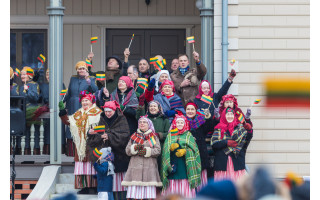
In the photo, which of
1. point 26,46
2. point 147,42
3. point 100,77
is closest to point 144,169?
point 100,77

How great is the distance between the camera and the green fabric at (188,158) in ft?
30.1

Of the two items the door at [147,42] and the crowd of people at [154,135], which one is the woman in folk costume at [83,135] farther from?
the door at [147,42]

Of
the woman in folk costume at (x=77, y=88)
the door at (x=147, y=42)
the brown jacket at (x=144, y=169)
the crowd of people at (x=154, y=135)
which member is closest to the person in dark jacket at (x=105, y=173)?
the crowd of people at (x=154, y=135)

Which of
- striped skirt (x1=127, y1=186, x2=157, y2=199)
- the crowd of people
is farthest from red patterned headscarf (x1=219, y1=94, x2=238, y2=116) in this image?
striped skirt (x1=127, y1=186, x2=157, y2=199)

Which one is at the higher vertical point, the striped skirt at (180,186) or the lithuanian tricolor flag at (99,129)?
the lithuanian tricolor flag at (99,129)

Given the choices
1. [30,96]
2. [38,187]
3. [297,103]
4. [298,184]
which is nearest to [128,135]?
[38,187]

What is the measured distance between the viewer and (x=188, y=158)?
9227mm

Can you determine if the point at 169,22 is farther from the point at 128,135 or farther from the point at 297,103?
the point at 128,135

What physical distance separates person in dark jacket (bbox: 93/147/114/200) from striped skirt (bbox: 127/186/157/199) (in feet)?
1.12

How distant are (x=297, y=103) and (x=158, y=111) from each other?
2971 millimetres

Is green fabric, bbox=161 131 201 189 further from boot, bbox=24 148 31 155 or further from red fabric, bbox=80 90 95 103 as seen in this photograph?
boot, bbox=24 148 31 155

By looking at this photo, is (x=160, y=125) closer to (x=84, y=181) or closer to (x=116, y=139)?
(x=116, y=139)

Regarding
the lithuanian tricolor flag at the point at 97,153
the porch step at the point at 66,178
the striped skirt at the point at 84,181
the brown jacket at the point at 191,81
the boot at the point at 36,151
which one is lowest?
the porch step at the point at 66,178

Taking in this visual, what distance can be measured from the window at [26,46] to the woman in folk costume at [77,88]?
12.6 ft
